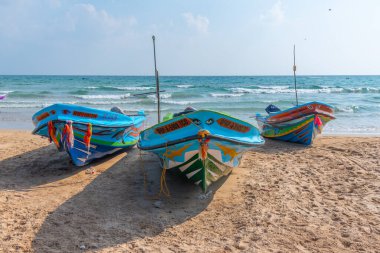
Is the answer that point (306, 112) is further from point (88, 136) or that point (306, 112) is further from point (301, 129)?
point (88, 136)

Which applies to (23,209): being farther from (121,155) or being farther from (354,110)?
(354,110)

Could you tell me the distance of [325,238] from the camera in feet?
14.1

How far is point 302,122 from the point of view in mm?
9695

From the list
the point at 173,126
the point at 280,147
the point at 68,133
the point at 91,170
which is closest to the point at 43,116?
the point at 68,133

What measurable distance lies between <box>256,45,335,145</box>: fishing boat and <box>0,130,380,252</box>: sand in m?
1.69

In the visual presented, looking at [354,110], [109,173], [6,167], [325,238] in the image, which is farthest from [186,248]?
[354,110]

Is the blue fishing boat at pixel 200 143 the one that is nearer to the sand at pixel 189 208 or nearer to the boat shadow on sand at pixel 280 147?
the sand at pixel 189 208

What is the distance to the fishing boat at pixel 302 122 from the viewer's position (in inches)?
373

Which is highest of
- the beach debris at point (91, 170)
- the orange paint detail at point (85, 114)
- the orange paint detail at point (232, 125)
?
the orange paint detail at point (85, 114)

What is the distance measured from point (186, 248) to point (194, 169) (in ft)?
4.75

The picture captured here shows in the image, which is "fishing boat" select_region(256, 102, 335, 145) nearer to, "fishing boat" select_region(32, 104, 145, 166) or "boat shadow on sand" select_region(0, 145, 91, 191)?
"fishing boat" select_region(32, 104, 145, 166)

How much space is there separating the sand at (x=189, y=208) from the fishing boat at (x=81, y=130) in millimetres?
361

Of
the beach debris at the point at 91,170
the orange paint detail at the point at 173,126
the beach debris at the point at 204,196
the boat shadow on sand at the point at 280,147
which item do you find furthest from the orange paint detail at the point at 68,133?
the boat shadow on sand at the point at 280,147

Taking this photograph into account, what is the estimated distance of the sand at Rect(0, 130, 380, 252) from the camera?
13.9 ft
